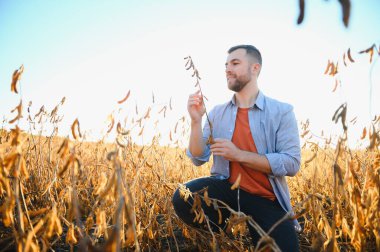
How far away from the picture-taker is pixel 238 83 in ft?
6.95

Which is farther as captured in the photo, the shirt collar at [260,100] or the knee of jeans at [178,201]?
the shirt collar at [260,100]

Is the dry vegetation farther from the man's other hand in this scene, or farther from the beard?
the beard

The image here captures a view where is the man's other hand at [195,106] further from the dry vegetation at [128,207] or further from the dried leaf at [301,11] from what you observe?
the dried leaf at [301,11]

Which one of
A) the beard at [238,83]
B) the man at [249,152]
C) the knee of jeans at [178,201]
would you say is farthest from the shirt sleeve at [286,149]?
the knee of jeans at [178,201]

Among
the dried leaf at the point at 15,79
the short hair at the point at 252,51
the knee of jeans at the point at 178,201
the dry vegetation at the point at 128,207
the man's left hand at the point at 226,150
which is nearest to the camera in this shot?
the dry vegetation at the point at 128,207

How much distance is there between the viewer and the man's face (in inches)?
83.6

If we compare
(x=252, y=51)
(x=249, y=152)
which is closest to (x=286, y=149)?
(x=249, y=152)

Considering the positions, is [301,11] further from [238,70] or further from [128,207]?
[238,70]

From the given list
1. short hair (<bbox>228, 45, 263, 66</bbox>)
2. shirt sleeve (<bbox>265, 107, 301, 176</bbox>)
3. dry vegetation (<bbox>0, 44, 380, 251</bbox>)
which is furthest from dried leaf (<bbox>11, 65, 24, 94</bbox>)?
short hair (<bbox>228, 45, 263, 66</bbox>)

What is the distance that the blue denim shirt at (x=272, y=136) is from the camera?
175 cm

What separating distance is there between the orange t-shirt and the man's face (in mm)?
207

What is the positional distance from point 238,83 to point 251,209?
3.20 ft

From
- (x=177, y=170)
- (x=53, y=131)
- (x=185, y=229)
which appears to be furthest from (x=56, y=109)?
(x=177, y=170)

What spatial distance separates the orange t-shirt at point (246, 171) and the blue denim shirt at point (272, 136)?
0.05 meters
